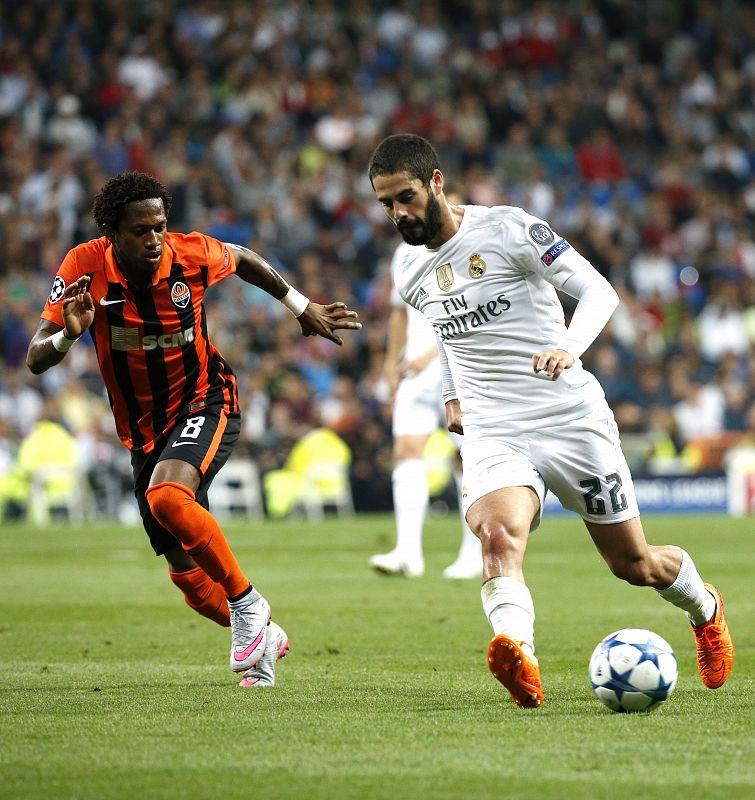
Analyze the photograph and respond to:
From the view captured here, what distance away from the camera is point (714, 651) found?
5.89 meters

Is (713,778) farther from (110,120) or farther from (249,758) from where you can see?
(110,120)

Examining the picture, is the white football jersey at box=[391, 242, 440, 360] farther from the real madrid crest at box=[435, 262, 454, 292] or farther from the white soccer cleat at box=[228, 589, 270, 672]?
the real madrid crest at box=[435, 262, 454, 292]

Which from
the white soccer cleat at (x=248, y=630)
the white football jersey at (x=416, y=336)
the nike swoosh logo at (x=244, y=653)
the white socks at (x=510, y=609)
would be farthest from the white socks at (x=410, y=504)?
the white socks at (x=510, y=609)

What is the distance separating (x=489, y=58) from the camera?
2520cm

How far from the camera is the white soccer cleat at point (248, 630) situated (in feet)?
19.8

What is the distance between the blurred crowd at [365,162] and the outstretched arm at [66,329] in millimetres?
14047

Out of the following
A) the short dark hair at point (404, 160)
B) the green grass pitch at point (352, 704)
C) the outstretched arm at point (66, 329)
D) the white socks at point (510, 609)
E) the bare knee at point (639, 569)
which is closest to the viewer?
the green grass pitch at point (352, 704)

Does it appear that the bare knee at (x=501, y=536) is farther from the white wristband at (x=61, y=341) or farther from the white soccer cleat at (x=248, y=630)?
the white wristband at (x=61, y=341)

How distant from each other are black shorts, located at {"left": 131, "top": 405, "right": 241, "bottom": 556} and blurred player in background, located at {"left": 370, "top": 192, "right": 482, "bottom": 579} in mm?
4227

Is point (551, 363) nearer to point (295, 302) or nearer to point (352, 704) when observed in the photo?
point (352, 704)

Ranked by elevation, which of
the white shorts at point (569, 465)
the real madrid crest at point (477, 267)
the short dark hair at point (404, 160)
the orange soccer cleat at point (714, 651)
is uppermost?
the short dark hair at point (404, 160)

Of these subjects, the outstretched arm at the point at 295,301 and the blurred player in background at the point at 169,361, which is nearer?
the blurred player in background at the point at 169,361

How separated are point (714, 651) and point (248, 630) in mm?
1900

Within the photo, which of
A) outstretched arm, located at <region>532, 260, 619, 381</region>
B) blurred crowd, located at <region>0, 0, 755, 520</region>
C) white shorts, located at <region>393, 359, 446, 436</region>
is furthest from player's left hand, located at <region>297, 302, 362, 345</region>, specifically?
blurred crowd, located at <region>0, 0, 755, 520</region>
